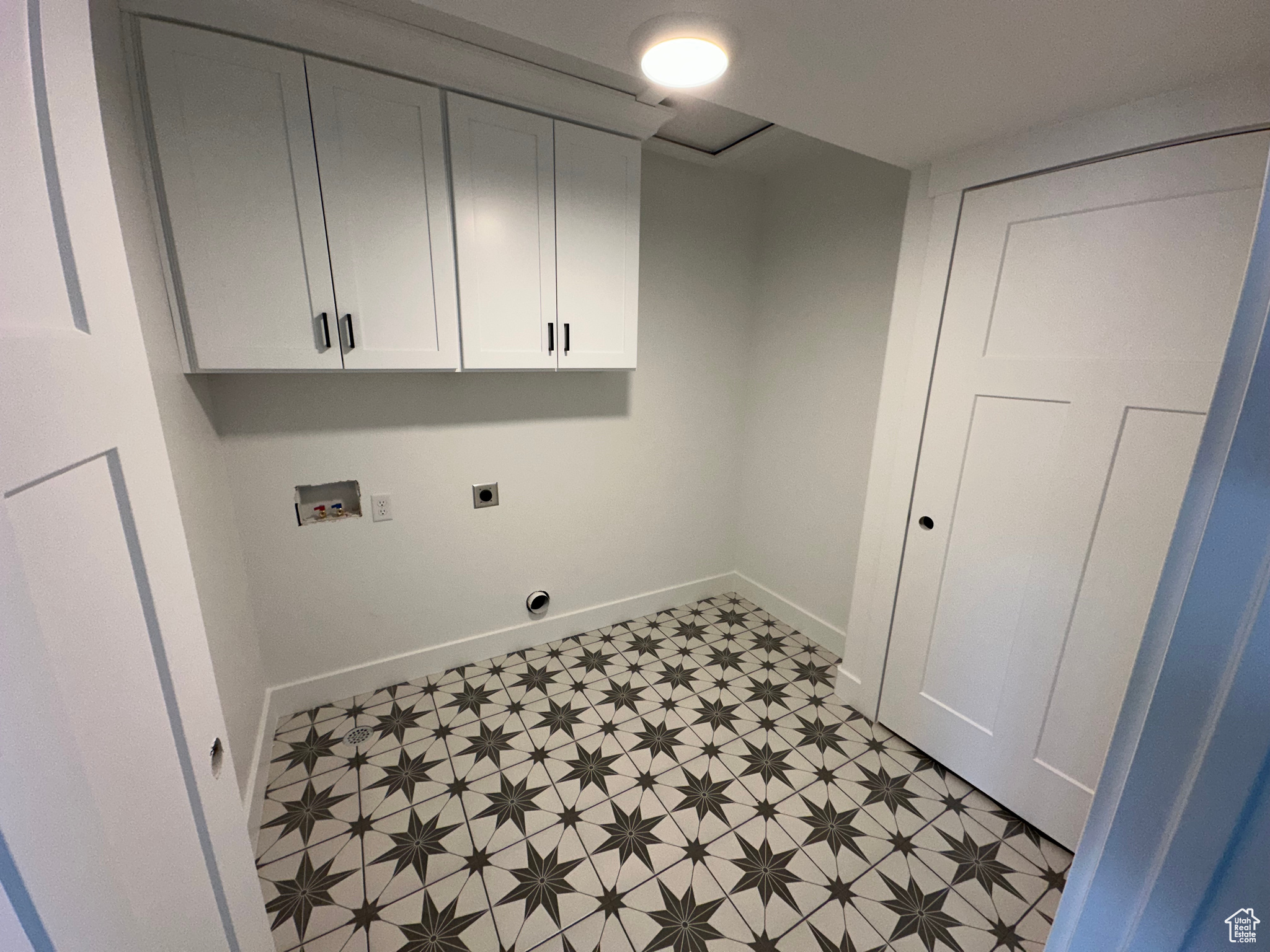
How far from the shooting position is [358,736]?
1911mm

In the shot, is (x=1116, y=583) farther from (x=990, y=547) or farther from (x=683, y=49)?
(x=683, y=49)

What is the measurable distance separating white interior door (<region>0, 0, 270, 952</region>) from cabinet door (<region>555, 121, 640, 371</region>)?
1449 millimetres

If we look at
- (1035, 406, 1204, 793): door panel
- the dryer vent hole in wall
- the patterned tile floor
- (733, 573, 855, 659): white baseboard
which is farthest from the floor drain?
(1035, 406, 1204, 793): door panel

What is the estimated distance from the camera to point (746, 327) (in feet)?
9.18

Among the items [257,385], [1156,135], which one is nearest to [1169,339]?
[1156,135]

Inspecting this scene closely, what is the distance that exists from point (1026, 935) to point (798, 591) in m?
1.54

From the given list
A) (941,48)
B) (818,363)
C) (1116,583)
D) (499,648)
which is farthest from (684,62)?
(499,648)

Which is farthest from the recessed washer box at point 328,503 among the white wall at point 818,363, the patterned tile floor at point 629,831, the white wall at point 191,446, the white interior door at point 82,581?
the white wall at point 818,363

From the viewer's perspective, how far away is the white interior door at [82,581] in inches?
15.8

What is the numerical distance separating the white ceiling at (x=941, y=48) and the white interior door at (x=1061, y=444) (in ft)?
0.69

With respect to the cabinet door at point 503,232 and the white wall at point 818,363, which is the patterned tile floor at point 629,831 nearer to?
the white wall at point 818,363

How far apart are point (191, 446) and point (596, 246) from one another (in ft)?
5.00

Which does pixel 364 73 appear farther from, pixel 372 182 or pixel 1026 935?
pixel 1026 935

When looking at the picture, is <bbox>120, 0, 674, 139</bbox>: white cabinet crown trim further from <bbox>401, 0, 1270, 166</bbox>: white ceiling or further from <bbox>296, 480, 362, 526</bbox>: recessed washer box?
<bbox>296, 480, 362, 526</bbox>: recessed washer box
